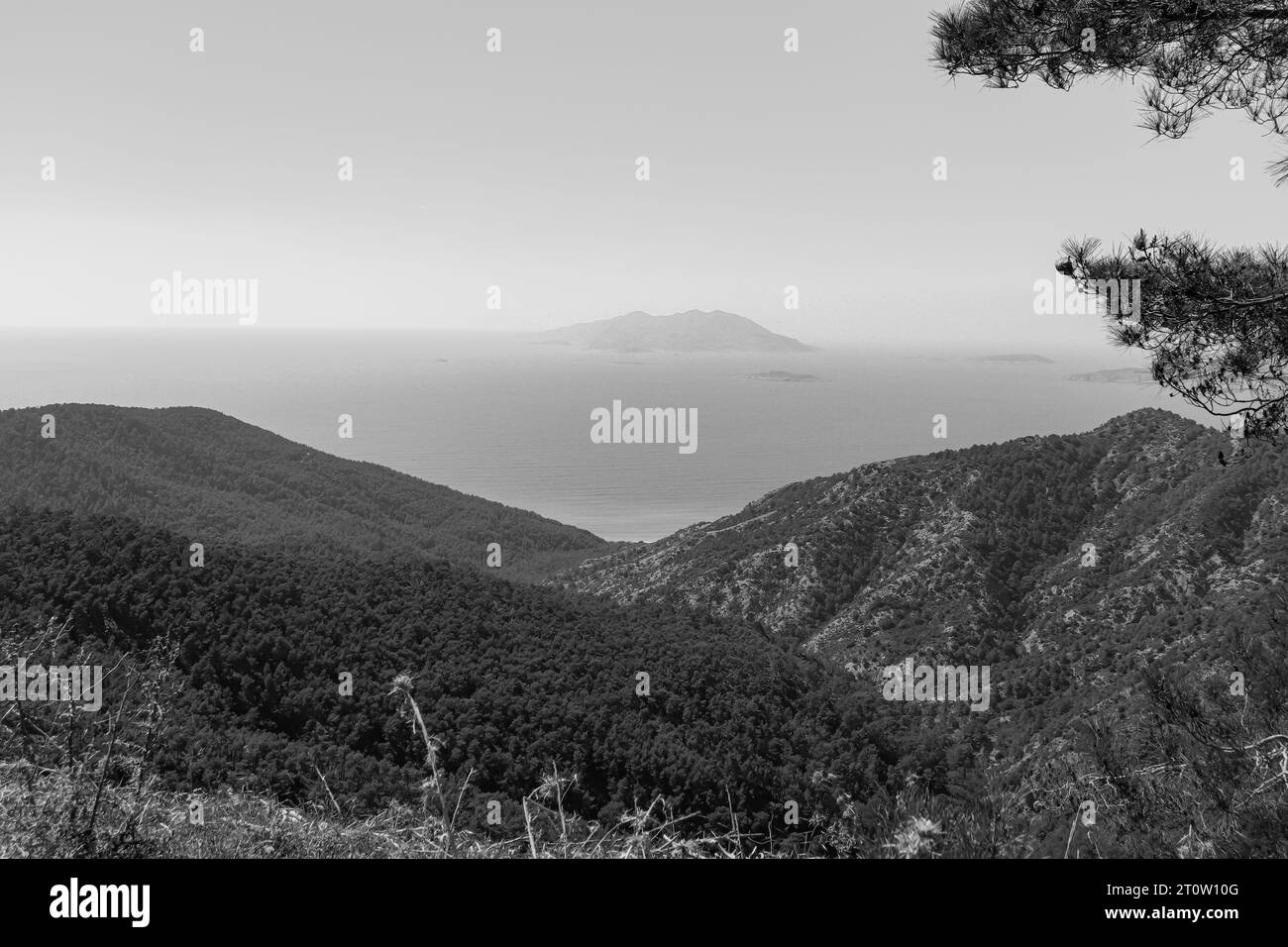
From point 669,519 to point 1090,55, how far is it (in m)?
54.4

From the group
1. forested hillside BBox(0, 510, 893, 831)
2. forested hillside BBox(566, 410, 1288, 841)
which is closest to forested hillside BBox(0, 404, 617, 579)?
forested hillside BBox(566, 410, 1288, 841)

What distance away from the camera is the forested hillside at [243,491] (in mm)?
33719

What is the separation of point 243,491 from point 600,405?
85.5 metres

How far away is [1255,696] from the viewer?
4629 millimetres

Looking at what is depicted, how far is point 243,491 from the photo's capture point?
39938mm

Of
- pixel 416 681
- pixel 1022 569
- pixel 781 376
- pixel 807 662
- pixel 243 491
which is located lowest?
pixel 807 662

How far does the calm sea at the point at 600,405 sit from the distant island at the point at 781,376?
4.19m

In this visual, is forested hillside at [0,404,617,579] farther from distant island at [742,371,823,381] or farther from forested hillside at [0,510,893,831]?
distant island at [742,371,823,381]

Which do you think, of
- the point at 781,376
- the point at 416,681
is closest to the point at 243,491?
the point at 416,681

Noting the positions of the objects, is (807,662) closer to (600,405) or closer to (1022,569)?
(1022,569)

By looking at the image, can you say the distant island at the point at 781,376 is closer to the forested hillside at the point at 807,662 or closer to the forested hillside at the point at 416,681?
the forested hillside at the point at 807,662

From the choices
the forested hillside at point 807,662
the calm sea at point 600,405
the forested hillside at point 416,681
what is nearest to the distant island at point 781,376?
the calm sea at point 600,405

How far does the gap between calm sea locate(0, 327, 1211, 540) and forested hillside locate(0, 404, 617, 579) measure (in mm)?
12350
